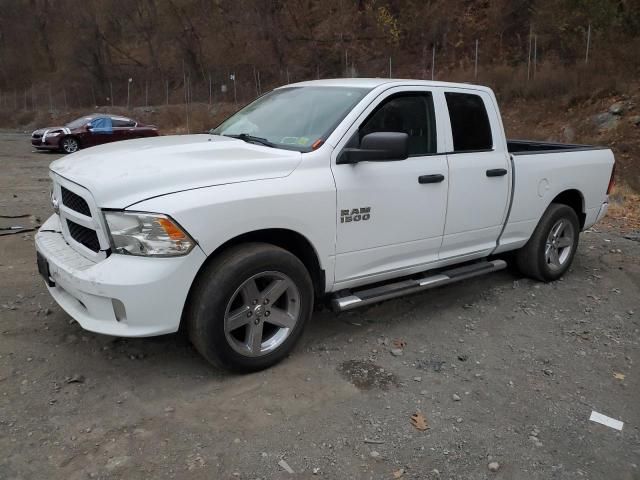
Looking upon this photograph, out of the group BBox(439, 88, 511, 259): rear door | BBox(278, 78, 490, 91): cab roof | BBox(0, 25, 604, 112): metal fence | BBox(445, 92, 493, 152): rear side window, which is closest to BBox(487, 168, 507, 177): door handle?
BBox(439, 88, 511, 259): rear door

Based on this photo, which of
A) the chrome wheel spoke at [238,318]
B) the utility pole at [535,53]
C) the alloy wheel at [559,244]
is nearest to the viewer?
the chrome wheel spoke at [238,318]

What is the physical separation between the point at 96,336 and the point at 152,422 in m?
1.18

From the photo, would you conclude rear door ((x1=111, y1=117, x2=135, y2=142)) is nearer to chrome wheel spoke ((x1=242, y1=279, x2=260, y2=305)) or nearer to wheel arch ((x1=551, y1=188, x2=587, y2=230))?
wheel arch ((x1=551, y1=188, x2=587, y2=230))

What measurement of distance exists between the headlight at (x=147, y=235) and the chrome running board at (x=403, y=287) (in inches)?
49.2

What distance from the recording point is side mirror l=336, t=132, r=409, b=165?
11.7 feet

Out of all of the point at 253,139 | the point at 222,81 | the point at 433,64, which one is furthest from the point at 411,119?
the point at 222,81

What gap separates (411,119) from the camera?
427cm

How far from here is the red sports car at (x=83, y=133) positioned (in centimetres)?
1923

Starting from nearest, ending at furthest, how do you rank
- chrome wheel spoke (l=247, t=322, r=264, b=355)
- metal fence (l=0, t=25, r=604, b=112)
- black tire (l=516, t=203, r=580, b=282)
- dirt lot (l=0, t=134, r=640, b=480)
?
dirt lot (l=0, t=134, r=640, b=480) < chrome wheel spoke (l=247, t=322, r=264, b=355) < black tire (l=516, t=203, r=580, b=282) < metal fence (l=0, t=25, r=604, b=112)

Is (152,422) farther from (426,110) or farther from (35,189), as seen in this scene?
(35,189)

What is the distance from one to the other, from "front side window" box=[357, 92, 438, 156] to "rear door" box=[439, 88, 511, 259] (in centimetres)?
21

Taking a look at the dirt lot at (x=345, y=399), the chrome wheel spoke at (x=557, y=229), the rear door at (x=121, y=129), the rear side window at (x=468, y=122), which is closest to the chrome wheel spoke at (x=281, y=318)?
the dirt lot at (x=345, y=399)

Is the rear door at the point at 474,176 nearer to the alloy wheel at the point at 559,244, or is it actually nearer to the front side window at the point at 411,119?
the front side window at the point at 411,119

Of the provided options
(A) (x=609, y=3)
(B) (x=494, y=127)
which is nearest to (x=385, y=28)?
(A) (x=609, y=3)
